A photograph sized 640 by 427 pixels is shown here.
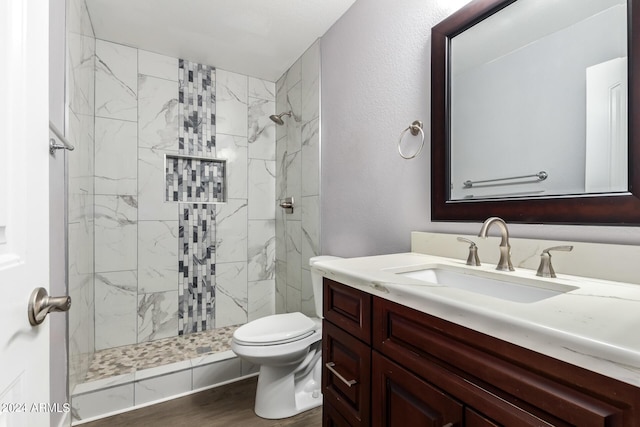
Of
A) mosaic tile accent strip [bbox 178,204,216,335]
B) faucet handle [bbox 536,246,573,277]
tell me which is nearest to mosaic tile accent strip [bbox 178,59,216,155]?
mosaic tile accent strip [bbox 178,204,216,335]

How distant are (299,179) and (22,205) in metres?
2.00

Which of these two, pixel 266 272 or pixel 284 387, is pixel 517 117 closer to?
pixel 284 387

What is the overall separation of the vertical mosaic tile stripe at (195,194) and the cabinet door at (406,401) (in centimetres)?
206

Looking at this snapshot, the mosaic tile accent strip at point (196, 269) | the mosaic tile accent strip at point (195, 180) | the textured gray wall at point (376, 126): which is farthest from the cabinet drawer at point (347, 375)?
the mosaic tile accent strip at point (195, 180)

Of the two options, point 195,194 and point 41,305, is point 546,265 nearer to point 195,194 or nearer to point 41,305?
point 41,305

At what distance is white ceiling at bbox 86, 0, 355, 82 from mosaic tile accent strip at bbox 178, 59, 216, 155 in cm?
10

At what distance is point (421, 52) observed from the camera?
4.50ft

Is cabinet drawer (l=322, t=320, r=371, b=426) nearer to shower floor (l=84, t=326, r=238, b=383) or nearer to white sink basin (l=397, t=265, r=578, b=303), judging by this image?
white sink basin (l=397, t=265, r=578, b=303)

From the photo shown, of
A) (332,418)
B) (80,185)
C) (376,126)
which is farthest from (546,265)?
(80,185)

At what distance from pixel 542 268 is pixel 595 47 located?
655mm

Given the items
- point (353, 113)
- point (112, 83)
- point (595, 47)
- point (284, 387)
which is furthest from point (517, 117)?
point (112, 83)

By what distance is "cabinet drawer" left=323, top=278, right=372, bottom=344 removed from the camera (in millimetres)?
871

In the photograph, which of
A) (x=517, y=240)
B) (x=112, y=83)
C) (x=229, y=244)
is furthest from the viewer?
(x=229, y=244)

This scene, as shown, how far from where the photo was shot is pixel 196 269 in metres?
2.52
